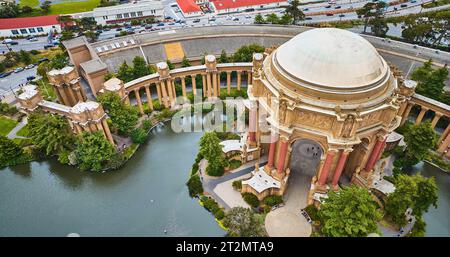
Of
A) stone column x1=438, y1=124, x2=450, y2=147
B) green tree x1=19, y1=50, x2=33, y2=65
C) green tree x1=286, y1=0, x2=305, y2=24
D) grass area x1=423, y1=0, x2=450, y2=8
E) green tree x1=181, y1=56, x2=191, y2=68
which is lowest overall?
stone column x1=438, y1=124, x2=450, y2=147

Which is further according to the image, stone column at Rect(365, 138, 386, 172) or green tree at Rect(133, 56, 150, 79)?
green tree at Rect(133, 56, 150, 79)

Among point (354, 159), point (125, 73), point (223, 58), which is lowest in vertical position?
point (354, 159)

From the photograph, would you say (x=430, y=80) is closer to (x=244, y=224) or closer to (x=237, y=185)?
(x=237, y=185)

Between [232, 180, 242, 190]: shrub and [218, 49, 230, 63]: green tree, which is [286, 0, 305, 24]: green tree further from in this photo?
[232, 180, 242, 190]: shrub

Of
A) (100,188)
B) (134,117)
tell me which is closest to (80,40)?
(134,117)

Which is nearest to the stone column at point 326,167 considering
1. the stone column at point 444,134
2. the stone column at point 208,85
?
the stone column at point 444,134

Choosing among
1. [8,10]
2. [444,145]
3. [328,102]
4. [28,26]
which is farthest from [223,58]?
[8,10]

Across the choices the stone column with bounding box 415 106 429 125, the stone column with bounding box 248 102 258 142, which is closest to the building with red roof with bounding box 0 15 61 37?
the stone column with bounding box 248 102 258 142

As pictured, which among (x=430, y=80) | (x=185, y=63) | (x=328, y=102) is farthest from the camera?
(x=185, y=63)
